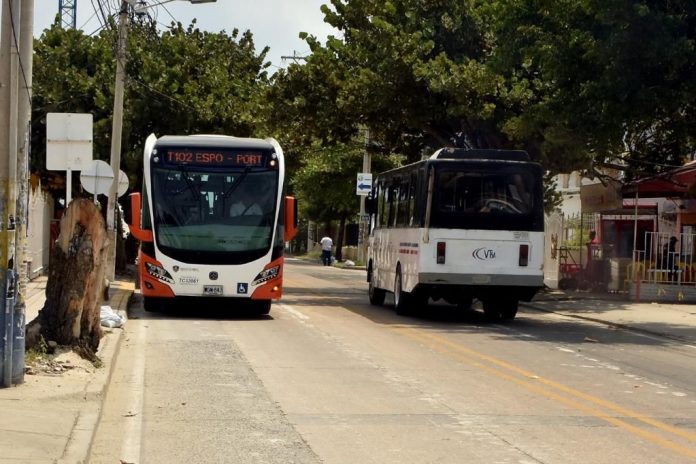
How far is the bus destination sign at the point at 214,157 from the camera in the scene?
2138cm

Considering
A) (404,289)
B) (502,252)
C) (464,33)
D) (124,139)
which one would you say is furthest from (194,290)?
(124,139)

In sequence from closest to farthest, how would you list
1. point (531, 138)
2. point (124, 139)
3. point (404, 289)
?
1. point (404, 289)
2. point (531, 138)
3. point (124, 139)

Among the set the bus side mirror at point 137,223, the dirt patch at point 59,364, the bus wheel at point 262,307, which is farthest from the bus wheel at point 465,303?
the dirt patch at point 59,364

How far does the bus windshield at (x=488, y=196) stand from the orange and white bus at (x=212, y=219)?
2.91 m

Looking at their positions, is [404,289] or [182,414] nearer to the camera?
[182,414]

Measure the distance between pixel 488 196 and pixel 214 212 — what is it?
514cm

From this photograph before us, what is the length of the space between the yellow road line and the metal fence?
12828 millimetres

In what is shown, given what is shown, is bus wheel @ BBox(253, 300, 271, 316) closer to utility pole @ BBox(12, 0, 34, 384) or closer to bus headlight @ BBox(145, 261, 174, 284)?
bus headlight @ BBox(145, 261, 174, 284)

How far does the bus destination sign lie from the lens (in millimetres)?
21375

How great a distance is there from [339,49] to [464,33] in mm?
3386

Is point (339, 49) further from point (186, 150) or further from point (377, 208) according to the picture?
point (186, 150)

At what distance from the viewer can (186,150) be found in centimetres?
2144

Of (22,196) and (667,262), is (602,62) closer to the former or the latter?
(667,262)

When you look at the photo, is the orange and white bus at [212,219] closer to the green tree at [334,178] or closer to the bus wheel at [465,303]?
the bus wheel at [465,303]
